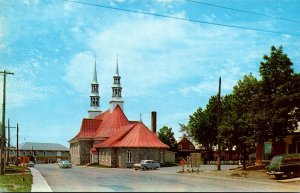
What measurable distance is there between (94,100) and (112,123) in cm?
1841

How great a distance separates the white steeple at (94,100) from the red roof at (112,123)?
11389mm

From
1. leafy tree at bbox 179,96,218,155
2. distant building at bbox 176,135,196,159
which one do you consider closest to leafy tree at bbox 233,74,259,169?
leafy tree at bbox 179,96,218,155

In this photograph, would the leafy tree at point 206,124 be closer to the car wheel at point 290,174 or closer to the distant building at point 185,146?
the distant building at point 185,146

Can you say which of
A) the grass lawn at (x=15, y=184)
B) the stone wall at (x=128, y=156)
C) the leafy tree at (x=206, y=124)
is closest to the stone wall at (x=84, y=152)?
the stone wall at (x=128, y=156)

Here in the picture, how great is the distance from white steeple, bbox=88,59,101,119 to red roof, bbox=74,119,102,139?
975 cm

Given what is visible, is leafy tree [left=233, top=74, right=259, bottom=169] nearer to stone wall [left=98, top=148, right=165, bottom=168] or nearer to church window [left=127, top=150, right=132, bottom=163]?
stone wall [left=98, top=148, right=165, bottom=168]

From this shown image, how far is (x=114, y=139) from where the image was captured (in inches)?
2630

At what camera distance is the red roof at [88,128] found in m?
81.4

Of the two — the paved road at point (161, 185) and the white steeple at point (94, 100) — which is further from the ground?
the white steeple at point (94, 100)

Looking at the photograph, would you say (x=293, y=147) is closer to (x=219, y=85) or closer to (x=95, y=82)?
(x=219, y=85)

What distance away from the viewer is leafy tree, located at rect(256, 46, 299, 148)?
34.8m

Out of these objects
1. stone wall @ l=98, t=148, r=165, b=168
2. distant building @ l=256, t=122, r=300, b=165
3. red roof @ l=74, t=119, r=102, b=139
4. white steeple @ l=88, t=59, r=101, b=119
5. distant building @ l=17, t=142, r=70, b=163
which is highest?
white steeple @ l=88, t=59, r=101, b=119

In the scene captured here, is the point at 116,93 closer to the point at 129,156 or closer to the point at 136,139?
the point at 136,139

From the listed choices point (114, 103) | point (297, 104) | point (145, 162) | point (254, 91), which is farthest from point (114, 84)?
point (297, 104)
